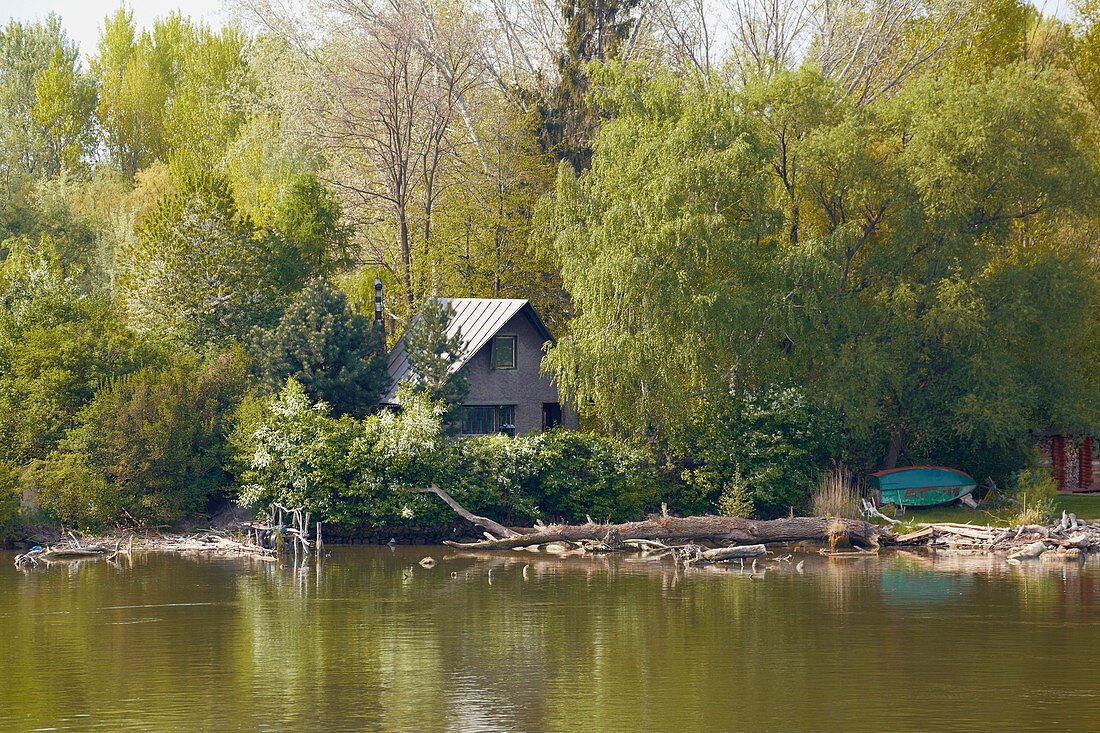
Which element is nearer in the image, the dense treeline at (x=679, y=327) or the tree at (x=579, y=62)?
the dense treeline at (x=679, y=327)

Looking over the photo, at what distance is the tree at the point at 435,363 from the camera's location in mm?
44750

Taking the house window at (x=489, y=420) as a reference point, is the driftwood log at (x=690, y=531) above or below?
below

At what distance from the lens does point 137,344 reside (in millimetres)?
45094

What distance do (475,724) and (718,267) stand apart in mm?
30011

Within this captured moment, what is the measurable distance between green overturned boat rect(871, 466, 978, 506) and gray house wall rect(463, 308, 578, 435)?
13742 millimetres

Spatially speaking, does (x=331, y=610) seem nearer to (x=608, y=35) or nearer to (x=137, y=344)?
(x=137, y=344)

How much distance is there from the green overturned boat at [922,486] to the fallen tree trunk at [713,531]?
494cm

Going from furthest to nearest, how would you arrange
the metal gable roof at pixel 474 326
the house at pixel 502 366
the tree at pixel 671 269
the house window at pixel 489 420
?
the house window at pixel 489 420, the house at pixel 502 366, the metal gable roof at pixel 474 326, the tree at pixel 671 269

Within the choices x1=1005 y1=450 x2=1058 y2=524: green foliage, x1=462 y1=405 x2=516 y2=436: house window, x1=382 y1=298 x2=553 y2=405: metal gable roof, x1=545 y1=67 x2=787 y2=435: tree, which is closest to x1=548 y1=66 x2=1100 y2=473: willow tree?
x1=545 y1=67 x2=787 y2=435: tree

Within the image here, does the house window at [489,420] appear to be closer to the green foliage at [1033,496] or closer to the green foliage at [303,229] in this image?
the green foliage at [303,229]

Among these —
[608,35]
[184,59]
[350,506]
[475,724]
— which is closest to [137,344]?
[350,506]

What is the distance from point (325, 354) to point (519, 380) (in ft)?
30.8

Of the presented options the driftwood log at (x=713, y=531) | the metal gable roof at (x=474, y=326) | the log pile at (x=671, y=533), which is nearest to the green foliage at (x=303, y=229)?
the metal gable roof at (x=474, y=326)

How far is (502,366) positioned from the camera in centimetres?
5116
